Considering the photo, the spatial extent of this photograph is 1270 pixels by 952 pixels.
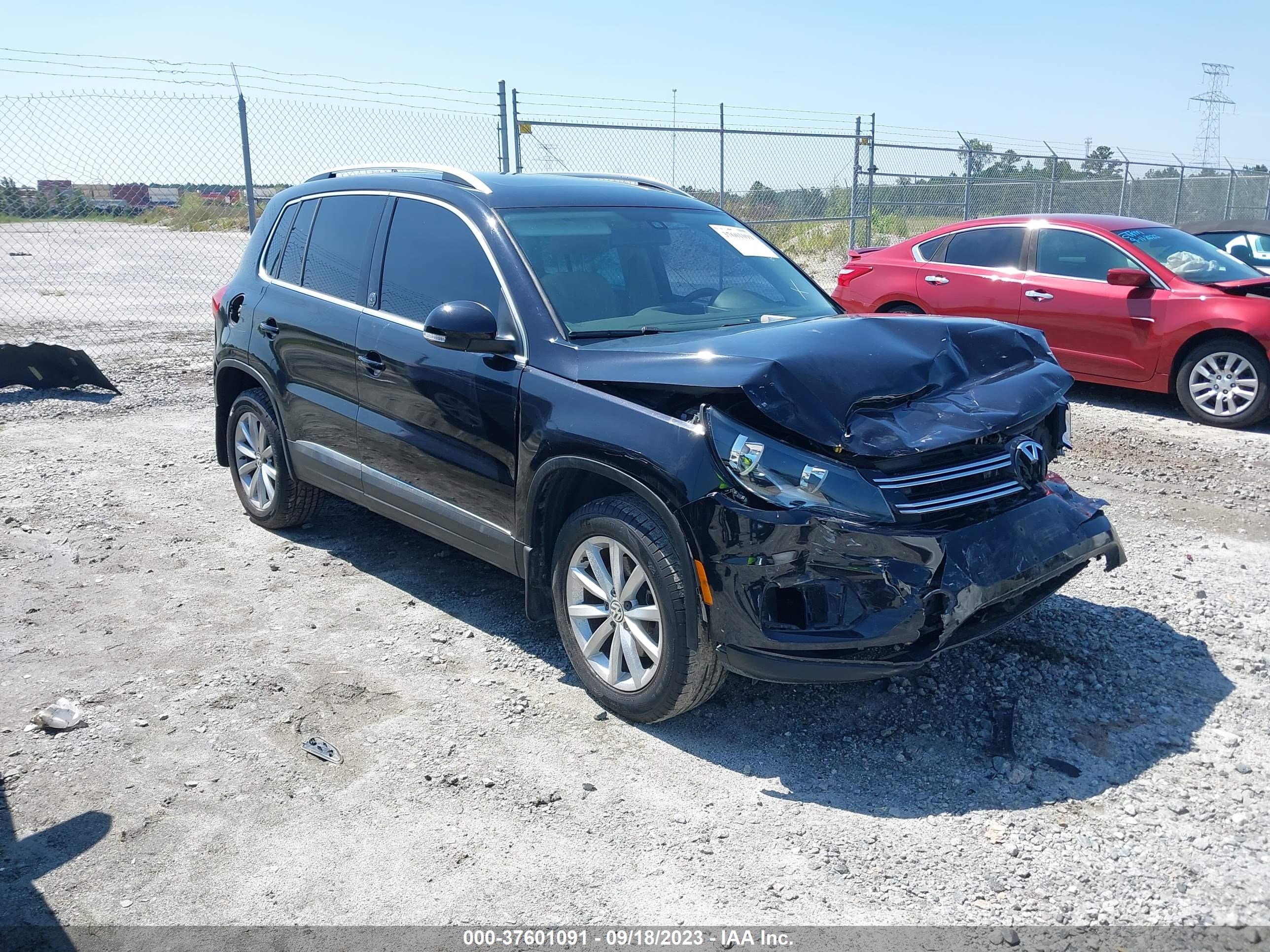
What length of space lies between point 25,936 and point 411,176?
3.45 metres

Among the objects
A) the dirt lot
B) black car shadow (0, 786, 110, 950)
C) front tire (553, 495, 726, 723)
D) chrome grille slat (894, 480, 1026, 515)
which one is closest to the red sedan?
the dirt lot

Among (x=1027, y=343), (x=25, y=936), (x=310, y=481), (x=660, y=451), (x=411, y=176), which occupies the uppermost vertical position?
(x=411, y=176)

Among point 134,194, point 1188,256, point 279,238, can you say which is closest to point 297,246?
point 279,238

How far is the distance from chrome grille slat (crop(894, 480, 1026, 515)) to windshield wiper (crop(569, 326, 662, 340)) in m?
1.31

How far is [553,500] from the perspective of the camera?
13.0 ft

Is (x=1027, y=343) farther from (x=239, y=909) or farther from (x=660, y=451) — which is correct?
(x=239, y=909)

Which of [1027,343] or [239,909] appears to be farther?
[1027,343]

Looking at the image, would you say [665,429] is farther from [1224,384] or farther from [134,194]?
[134,194]

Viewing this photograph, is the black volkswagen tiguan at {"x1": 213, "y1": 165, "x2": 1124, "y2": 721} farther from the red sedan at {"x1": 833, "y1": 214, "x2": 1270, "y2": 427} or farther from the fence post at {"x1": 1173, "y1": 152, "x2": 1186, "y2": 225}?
the fence post at {"x1": 1173, "y1": 152, "x2": 1186, "y2": 225}

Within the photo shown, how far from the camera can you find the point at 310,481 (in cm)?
544

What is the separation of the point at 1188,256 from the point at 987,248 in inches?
65.2

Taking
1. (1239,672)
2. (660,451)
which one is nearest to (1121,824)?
(1239,672)

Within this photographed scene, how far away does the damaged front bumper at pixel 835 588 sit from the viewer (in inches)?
127

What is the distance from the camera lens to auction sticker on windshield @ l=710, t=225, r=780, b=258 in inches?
197
